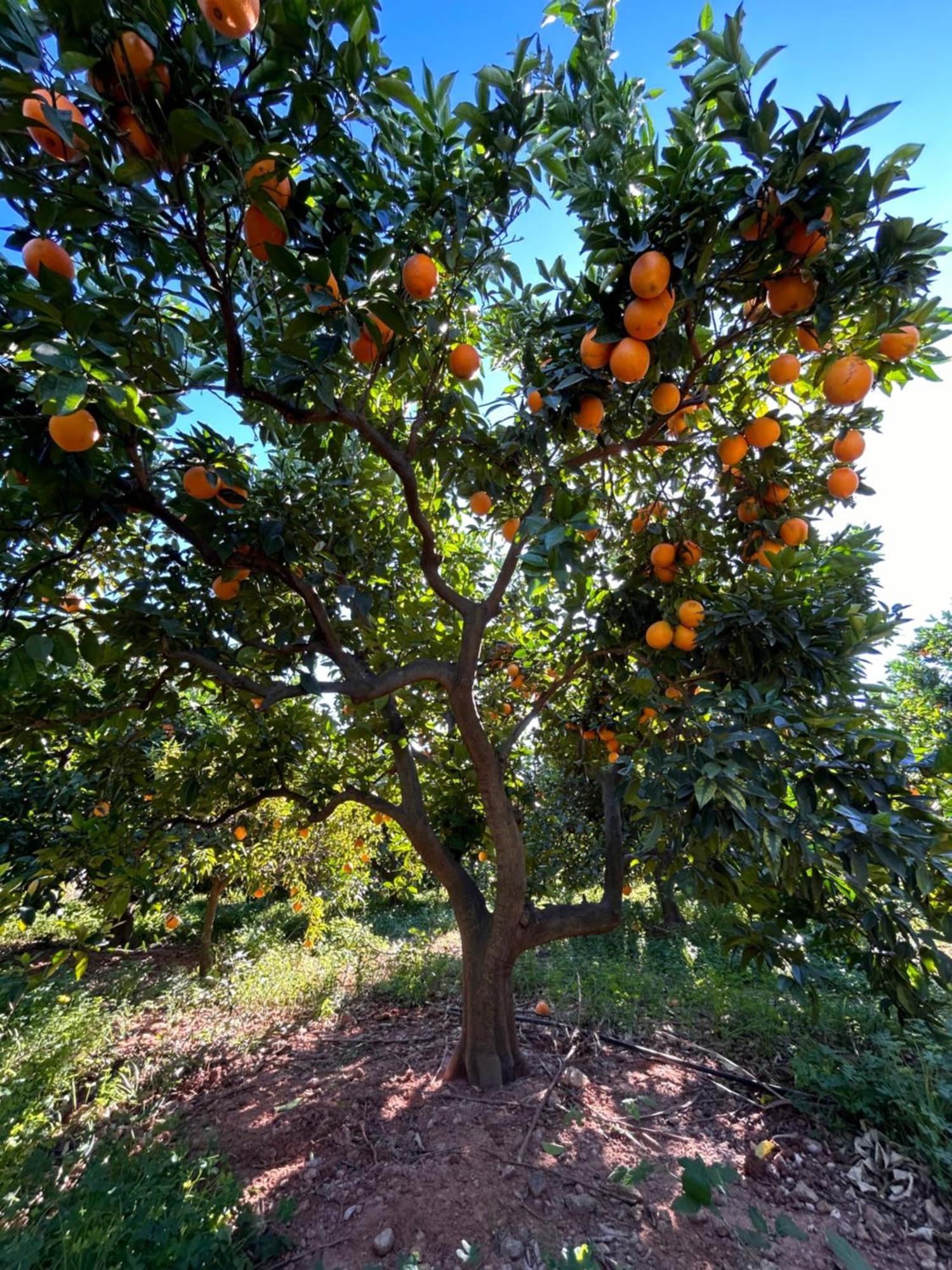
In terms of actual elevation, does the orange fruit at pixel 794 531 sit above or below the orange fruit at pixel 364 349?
below

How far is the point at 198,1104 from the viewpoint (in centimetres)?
325

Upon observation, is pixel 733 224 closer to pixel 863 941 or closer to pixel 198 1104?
pixel 863 941

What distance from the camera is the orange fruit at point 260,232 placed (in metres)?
1.32

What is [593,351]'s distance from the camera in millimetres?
1609

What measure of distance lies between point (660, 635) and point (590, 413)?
0.90 m

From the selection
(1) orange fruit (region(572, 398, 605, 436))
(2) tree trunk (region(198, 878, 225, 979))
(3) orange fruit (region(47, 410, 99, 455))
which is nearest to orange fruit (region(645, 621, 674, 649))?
(1) orange fruit (region(572, 398, 605, 436))

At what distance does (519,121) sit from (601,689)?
8.35 feet

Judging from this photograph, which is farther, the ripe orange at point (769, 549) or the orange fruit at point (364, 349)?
the ripe orange at point (769, 549)

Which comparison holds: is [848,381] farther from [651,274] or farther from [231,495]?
[231,495]

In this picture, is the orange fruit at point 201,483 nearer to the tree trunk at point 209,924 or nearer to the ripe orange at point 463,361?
the ripe orange at point 463,361

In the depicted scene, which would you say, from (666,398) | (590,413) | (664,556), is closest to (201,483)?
(590,413)

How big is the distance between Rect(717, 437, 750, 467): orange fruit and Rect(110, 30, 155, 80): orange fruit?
180 cm

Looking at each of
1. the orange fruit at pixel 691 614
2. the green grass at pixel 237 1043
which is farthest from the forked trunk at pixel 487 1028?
the orange fruit at pixel 691 614

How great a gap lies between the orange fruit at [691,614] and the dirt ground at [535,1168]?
2079 mm
